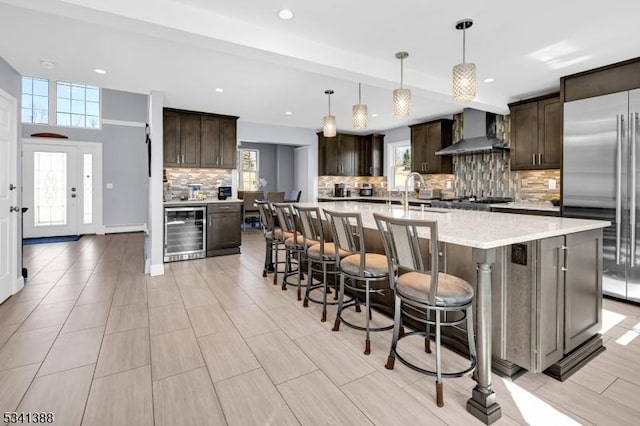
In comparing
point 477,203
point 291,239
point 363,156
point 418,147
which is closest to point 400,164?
point 363,156


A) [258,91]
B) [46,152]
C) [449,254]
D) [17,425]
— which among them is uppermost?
[258,91]

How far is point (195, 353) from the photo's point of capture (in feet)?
7.38

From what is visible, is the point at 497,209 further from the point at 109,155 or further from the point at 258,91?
the point at 109,155

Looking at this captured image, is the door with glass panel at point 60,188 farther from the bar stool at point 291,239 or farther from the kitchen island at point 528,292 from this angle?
the kitchen island at point 528,292

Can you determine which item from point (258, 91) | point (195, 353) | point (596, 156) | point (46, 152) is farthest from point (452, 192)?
point (46, 152)

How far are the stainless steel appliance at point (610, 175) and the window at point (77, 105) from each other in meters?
9.10

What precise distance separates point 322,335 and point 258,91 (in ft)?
11.7

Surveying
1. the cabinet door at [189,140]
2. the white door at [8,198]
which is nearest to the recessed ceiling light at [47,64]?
the white door at [8,198]

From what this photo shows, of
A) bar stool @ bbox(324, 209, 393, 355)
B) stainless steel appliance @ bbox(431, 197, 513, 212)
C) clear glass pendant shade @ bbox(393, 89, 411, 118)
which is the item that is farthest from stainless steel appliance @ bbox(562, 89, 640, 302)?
bar stool @ bbox(324, 209, 393, 355)

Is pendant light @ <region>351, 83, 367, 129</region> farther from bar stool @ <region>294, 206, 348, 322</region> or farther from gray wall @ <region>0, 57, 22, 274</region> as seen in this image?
gray wall @ <region>0, 57, 22, 274</region>

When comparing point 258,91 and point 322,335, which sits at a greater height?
point 258,91

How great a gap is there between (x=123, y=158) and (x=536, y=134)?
8.51 metres

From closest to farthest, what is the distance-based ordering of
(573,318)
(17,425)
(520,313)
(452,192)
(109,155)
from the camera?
(17,425) < (520,313) < (573,318) < (452,192) < (109,155)

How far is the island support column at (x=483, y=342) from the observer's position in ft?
5.29
